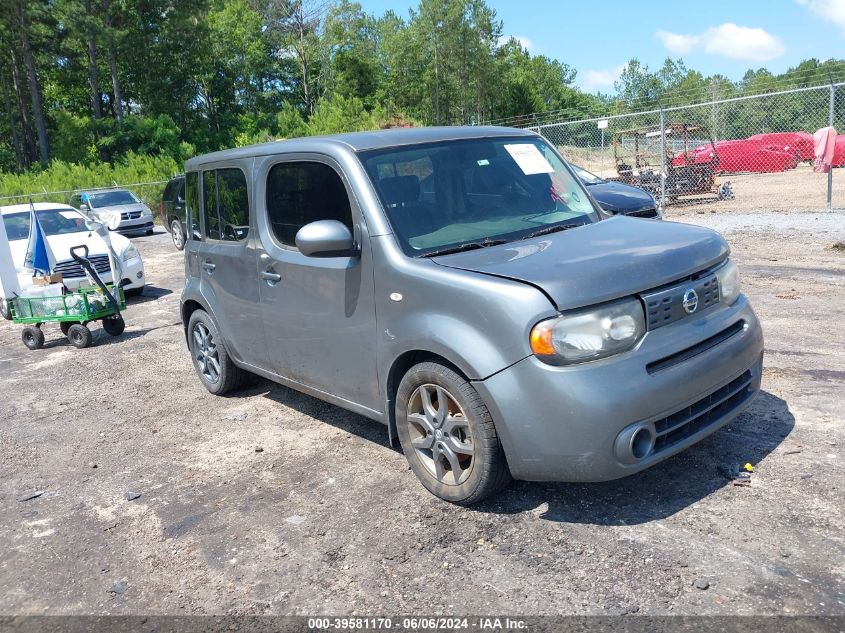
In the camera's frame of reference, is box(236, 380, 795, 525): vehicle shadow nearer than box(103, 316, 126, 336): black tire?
Yes

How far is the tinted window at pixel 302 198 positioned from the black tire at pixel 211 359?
4.68 ft

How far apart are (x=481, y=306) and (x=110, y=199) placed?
20.9 m

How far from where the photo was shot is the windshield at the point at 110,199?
21.1 metres

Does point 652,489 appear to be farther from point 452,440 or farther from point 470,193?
point 470,193

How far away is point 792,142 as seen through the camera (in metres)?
28.3

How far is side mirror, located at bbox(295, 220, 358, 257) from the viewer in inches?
149

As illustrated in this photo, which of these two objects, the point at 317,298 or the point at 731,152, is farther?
the point at 731,152

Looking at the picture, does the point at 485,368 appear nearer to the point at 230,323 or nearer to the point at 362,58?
the point at 230,323

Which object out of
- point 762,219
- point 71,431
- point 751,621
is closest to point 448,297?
point 751,621

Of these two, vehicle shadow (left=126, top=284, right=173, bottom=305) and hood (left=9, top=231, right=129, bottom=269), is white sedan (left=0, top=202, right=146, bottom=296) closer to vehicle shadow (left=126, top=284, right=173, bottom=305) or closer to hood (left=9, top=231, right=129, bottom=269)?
hood (left=9, top=231, right=129, bottom=269)

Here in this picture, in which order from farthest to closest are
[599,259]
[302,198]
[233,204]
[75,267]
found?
1. [75,267]
2. [233,204]
3. [302,198]
4. [599,259]

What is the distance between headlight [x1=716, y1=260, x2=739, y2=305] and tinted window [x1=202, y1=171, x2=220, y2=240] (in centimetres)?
357

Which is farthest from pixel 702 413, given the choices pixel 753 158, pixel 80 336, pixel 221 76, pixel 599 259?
pixel 221 76

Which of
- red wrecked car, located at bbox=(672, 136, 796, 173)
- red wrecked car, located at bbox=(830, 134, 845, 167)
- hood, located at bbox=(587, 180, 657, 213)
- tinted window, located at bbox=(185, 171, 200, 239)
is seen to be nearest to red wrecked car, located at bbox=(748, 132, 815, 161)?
red wrecked car, located at bbox=(672, 136, 796, 173)
